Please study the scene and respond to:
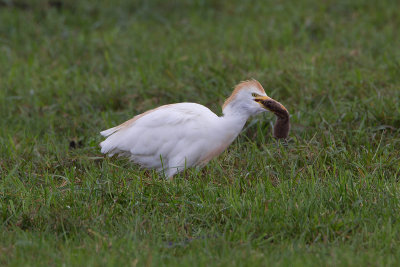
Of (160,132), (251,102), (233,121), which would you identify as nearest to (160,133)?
(160,132)

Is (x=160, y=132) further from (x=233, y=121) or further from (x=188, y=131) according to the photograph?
(x=233, y=121)

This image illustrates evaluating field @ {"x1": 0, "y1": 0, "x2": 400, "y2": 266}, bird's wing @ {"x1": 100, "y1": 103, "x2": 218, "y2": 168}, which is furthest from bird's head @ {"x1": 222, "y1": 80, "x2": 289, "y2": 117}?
field @ {"x1": 0, "y1": 0, "x2": 400, "y2": 266}

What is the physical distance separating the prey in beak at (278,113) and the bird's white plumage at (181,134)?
62 mm

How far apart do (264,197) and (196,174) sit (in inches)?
26.5

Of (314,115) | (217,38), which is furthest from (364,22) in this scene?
(314,115)

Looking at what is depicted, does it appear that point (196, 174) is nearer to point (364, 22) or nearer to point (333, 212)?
point (333, 212)

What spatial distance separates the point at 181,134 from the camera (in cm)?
511

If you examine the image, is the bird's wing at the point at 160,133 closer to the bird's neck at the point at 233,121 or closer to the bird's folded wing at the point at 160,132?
the bird's folded wing at the point at 160,132

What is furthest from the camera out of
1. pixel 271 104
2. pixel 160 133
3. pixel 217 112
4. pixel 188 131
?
pixel 217 112

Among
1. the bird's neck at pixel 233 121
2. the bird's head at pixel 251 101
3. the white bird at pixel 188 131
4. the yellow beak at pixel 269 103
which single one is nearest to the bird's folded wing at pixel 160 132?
the white bird at pixel 188 131

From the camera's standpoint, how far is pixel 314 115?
6.11 m

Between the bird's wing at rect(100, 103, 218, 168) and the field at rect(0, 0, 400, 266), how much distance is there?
0.17m

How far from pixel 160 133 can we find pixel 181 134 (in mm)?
205

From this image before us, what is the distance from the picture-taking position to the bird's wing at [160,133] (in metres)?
5.07
